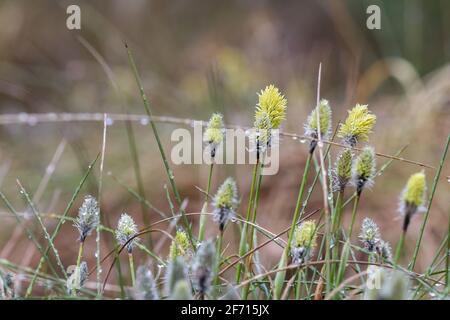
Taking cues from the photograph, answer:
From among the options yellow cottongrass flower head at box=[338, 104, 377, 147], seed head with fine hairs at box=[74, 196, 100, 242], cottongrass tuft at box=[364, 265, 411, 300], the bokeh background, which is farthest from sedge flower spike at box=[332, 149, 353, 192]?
the bokeh background

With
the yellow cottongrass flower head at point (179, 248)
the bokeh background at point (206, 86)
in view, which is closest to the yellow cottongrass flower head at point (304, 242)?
the yellow cottongrass flower head at point (179, 248)

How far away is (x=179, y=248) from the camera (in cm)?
117

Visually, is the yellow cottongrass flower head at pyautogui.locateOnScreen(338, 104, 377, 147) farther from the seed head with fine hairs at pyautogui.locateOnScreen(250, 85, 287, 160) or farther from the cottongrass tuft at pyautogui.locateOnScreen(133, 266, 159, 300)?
the cottongrass tuft at pyautogui.locateOnScreen(133, 266, 159, 300)

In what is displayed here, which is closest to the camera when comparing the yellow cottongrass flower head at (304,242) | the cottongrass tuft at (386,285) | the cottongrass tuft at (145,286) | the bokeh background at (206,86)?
the cottongrass tuft at (386,285)

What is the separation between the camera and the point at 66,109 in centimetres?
459

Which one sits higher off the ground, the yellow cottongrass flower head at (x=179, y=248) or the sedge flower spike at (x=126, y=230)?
the sedge flower spike at (x=126, y=230)

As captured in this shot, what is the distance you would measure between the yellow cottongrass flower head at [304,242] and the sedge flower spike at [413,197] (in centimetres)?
18

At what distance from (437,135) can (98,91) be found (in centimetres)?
258

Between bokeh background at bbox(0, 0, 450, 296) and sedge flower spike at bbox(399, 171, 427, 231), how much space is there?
67cm

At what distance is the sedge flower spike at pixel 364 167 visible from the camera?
1.08 metres

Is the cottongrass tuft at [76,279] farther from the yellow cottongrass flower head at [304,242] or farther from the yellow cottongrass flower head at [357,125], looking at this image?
the yellow cottongrass flower head at [357,125]

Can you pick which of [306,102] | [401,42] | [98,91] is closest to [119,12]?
[98,91]

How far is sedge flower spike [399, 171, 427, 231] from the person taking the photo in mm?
979
